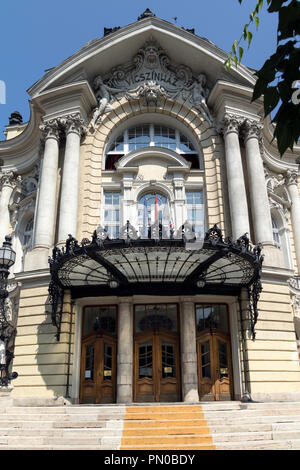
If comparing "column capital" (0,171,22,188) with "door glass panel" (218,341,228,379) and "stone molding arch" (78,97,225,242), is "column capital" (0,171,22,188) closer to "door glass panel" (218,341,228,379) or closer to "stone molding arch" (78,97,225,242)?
"stone molding arch" (78,97,225,242)

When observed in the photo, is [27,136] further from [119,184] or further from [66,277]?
[66,277]

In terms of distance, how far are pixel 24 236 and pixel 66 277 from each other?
8.65 metres

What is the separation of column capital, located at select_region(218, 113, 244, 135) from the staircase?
12545 millimetres

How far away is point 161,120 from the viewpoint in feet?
70.4

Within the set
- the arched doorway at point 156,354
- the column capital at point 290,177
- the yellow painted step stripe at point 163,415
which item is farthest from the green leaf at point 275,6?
the column capital at point 290,177

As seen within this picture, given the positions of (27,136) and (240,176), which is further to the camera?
(27,136)

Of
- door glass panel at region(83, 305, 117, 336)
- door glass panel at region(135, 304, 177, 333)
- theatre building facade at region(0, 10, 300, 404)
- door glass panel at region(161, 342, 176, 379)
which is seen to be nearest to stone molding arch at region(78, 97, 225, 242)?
theatre building facade at region(0, 10, 300, 404)

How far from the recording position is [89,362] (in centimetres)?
1630

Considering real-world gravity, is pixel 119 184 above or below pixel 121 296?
above

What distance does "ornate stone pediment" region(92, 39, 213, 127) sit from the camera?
20.8 meters

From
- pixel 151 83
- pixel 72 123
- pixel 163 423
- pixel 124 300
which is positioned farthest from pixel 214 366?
pixel 151 83
